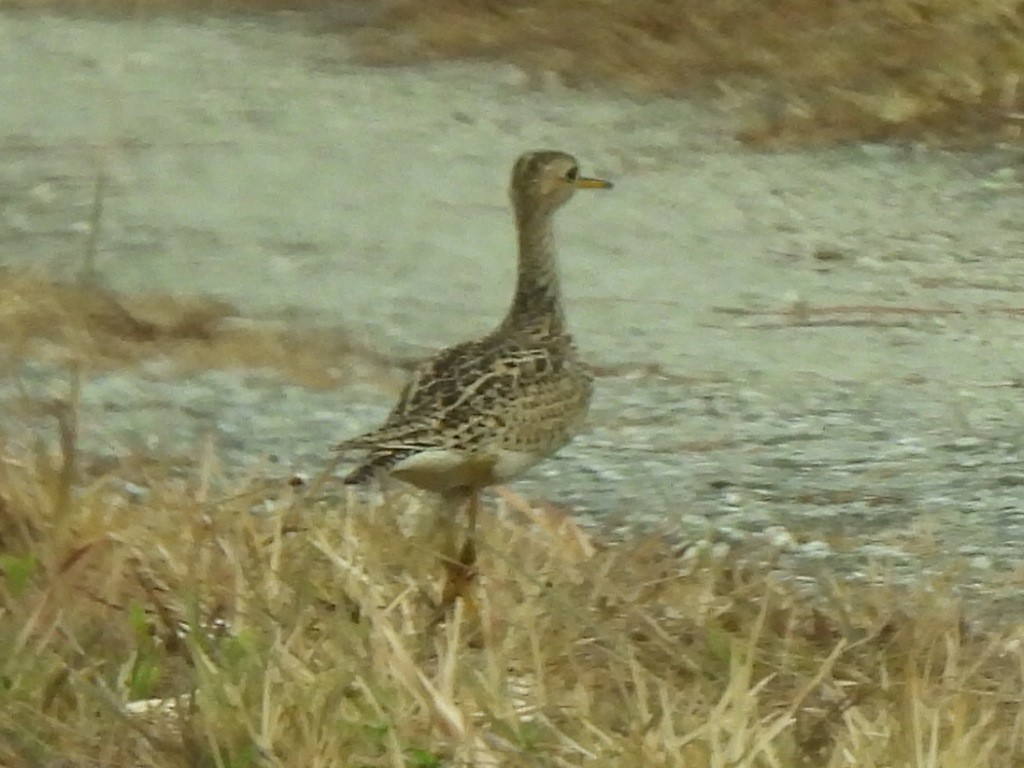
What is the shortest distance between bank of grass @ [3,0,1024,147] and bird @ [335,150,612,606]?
478 cm

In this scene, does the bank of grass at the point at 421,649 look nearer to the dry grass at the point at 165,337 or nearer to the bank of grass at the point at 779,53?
the dry grass at the point at 165,337

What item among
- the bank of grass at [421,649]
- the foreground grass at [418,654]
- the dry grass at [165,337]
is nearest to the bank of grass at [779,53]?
the dry grass at [165,337]

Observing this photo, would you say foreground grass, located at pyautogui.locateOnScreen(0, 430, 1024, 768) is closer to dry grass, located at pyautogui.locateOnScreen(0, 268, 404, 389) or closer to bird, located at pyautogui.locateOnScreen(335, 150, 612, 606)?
bird, located at pyautogui.locateOnScreen(335, 150, 612, 606)

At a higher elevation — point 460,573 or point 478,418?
point 478,418

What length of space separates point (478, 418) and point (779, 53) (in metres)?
6.23

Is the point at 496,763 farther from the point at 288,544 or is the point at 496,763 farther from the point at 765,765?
the point at 288,544

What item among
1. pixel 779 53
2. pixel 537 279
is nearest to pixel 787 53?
pixel 779 53

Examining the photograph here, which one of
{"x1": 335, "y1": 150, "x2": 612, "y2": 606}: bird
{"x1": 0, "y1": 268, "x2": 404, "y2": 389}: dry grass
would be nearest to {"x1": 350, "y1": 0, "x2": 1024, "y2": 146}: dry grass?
{"x1": 0, "y1": 268, "x2": 404, "y2": 389}: dry grass

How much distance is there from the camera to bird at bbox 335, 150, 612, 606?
338cm

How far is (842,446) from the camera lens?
496 centimetres

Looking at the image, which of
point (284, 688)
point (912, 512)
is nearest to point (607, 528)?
point (912, 512)

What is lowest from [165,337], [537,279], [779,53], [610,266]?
[165,337]

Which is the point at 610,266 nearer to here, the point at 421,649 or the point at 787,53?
the point at 787,53

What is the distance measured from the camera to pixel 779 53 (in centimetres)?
945
